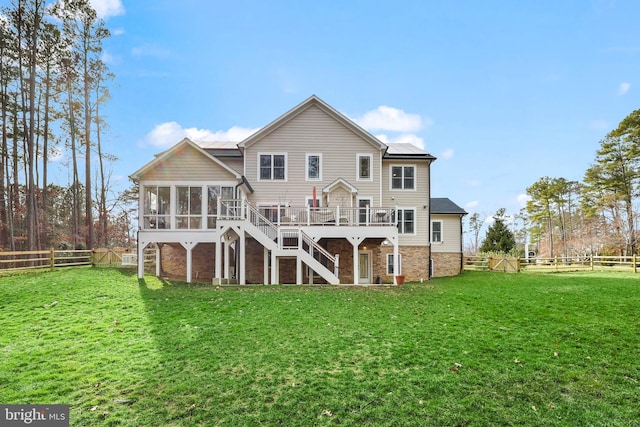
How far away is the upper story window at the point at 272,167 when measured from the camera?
1900 cm

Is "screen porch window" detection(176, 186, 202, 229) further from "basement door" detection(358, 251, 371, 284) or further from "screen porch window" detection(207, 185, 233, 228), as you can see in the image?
"basement door" detection(358, 251, 371, 284)

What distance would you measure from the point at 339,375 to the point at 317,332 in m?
2.24

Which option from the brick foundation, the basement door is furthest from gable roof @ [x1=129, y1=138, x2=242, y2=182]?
the basement door

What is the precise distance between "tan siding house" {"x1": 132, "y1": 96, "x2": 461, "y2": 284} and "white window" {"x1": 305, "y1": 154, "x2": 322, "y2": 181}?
→ 0.18 ft

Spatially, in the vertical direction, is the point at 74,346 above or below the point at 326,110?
below

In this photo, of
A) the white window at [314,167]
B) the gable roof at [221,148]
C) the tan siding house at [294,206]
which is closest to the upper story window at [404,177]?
the tan siding house at [294,206]

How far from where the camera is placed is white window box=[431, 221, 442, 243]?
22.5m

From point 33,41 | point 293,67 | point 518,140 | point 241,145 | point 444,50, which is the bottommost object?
point 241,145

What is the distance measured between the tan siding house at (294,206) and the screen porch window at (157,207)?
1.9 inches

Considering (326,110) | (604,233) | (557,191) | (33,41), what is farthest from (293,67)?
(557,191)

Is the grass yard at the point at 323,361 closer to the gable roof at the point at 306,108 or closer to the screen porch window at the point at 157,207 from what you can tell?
the screen porch window at the point at 157,207

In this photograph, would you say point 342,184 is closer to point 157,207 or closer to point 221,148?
point 221,148

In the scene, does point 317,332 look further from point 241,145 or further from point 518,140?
point 518,140

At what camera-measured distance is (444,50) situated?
18594 millimetres
